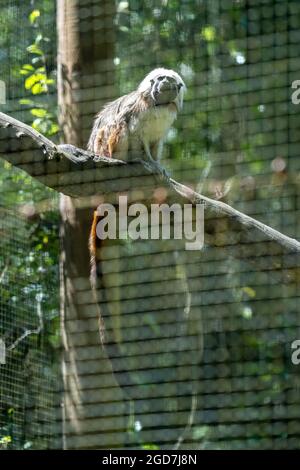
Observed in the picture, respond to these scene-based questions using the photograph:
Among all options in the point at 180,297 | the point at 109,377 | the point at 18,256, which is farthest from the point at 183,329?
the point at 18,256

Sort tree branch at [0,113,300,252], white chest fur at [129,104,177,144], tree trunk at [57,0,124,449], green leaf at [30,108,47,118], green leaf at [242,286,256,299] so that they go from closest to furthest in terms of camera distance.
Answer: tree branch at [0,113,300,252] → white chest fur at [129,104,177,144] → tree trunk at [57,0,124,449] → green leaf at [30,108,47,118] → green leaf at [242,286,256,299]

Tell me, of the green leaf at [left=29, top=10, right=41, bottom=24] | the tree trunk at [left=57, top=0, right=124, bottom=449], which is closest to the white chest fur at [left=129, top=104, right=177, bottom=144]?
the tree trunk at [left=57, top=0, right=124, bottom=449]

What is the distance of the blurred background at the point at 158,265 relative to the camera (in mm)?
2760

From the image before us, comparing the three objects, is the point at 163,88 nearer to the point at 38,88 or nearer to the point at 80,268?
the point at 80,268

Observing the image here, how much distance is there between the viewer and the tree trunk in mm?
2684

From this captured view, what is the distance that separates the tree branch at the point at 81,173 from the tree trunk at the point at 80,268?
20.3 inches

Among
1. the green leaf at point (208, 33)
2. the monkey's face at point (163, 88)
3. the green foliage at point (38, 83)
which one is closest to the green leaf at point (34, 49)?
the green foliage at point (38, 83)

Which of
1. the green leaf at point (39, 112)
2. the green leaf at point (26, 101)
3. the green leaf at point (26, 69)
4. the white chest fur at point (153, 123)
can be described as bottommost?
the white chest fur at point (153, 123)

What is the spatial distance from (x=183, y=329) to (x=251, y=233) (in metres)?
1.03

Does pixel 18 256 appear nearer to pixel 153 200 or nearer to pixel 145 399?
pixel 145 399

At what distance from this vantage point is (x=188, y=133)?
320 centimetres

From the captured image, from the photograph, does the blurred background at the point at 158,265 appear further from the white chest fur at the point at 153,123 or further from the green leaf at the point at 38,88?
the white chest fur at the point at 153,123

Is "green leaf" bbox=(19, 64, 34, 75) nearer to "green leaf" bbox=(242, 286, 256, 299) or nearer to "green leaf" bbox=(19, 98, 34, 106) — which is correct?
"green leaf" bbox=(19, 98, 34, 106)
